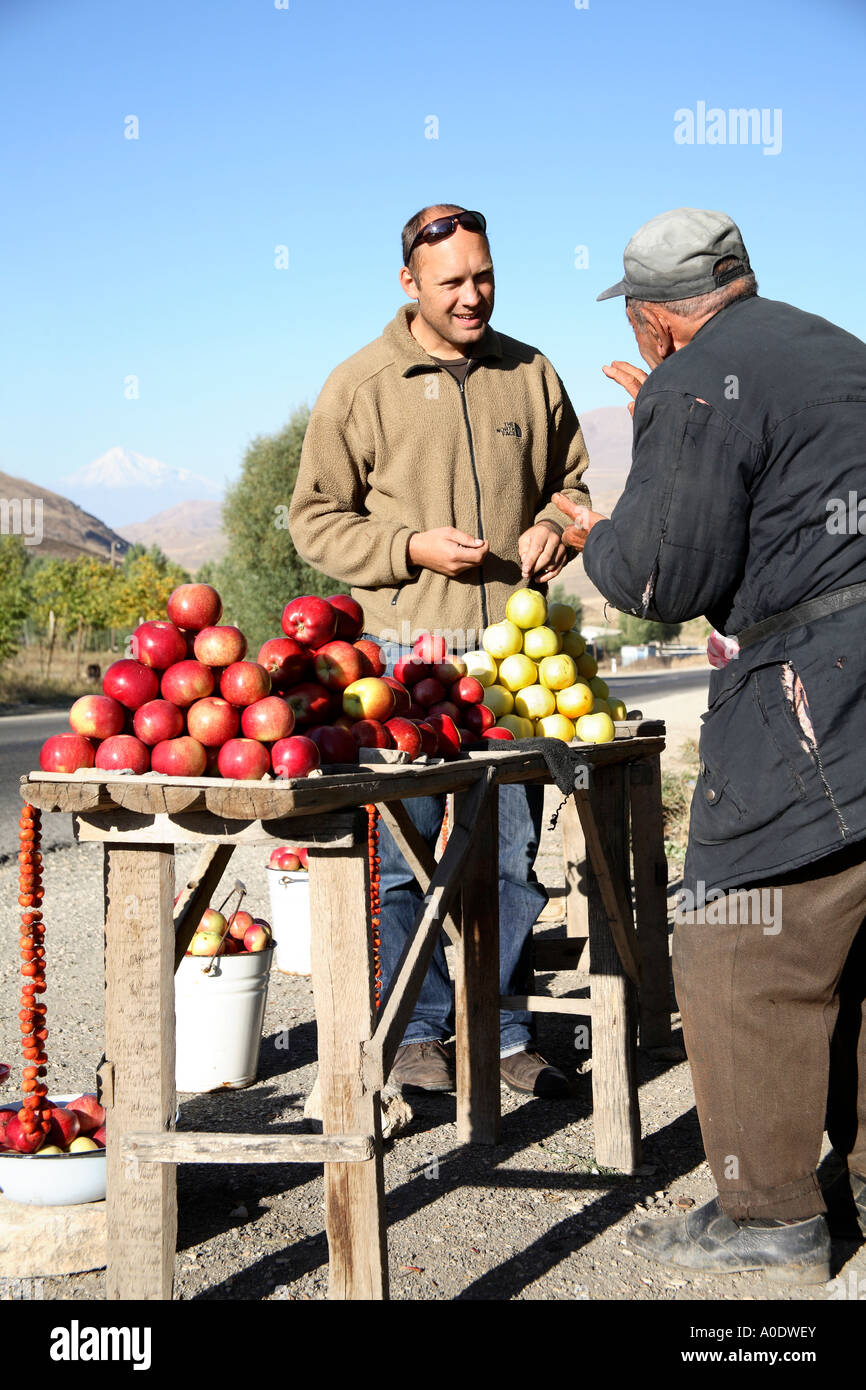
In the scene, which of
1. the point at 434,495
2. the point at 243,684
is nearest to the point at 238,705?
the point at 243,684

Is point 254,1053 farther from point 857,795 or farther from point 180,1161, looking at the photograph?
point 857,795

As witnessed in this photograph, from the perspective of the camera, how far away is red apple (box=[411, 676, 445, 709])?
10.5 feet

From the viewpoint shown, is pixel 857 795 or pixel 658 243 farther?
pixel 658 243

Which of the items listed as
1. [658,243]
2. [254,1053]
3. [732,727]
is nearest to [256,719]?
[732,727]

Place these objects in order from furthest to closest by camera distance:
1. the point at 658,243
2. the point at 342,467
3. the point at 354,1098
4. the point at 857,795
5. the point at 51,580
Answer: the point at 51,580
the point at 342,467
the point at 658,243
the point at 857,795
the point at 354,1098

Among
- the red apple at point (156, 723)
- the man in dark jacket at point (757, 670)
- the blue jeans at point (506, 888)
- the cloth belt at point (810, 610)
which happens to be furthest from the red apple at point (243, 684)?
the blue jeans at point (506, 888)

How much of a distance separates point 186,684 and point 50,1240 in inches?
55.4

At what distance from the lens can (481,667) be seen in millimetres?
3730

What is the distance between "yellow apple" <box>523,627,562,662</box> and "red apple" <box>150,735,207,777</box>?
5.52 feet

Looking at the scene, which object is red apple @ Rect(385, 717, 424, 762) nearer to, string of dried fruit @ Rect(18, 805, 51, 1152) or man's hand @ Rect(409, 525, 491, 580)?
string of dried fruit @ Rect(18, 805, 51, 1152)

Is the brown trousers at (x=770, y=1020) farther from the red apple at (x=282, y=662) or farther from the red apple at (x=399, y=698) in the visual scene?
the red apple at (x=282, y=662)

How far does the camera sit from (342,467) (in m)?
4.13

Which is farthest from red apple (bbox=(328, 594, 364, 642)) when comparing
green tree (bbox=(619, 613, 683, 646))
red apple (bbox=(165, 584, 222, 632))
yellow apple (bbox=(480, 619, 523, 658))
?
green tree (bbox=(619, 613, 683, 646))

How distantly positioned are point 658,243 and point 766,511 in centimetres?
68
